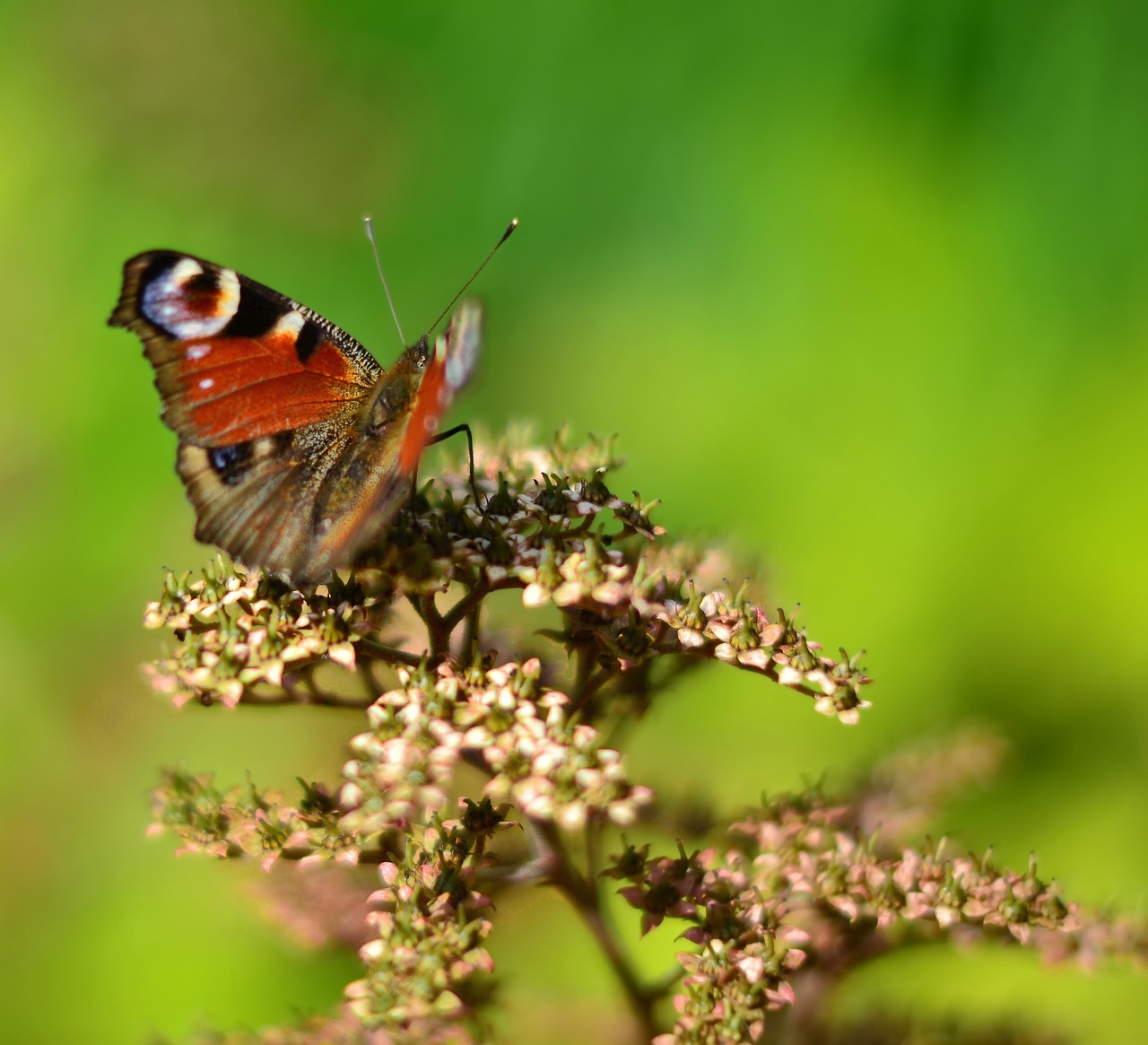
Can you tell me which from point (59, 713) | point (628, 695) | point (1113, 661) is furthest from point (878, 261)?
point (59, 713)

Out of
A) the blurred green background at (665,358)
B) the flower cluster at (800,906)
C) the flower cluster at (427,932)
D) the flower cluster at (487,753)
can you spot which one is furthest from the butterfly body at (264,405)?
the blurred green background at (665,358)

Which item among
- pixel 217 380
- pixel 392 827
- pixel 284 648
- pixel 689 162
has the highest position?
pixel 689 162

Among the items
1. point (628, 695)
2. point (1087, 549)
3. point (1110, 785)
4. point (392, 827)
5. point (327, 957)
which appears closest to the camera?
point (392, 827)

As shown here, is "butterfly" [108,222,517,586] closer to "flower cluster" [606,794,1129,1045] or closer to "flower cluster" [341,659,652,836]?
"flower cluster" [341,659,652,836]

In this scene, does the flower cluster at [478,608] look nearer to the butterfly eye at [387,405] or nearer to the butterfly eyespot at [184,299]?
the butterfly eye at [387,405]

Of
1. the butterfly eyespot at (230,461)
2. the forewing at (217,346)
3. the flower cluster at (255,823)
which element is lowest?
the flower cluster at (255,823)

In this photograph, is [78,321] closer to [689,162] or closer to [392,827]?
[689,162]
